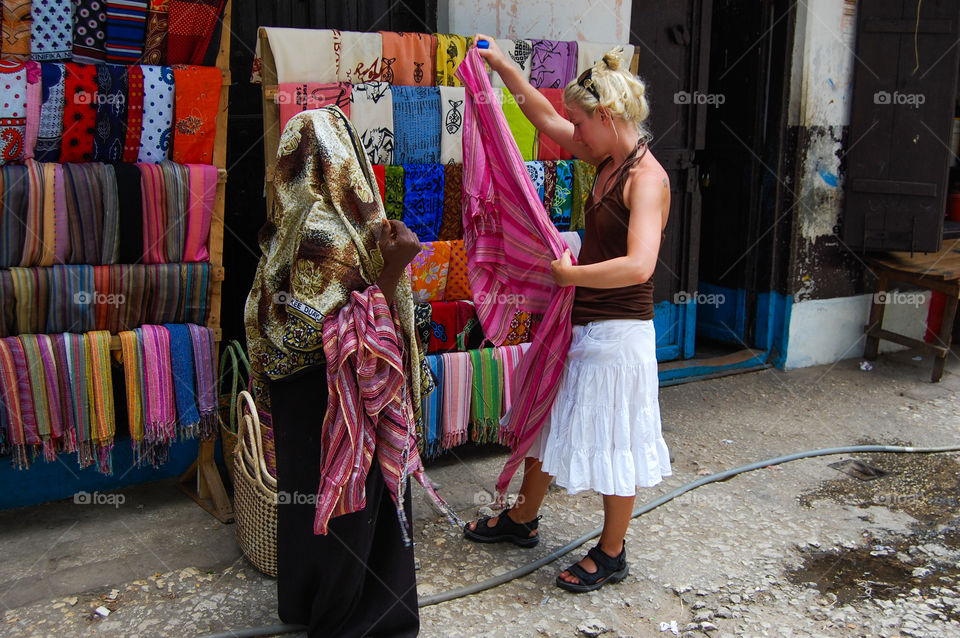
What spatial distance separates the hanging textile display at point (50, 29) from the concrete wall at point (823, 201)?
446 cm

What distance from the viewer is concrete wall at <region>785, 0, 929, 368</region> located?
5.60 meters

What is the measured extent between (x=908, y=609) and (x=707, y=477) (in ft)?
3.89

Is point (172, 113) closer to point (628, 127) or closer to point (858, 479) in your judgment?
point (628, 127)

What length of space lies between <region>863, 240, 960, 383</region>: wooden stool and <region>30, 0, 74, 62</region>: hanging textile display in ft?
17.1

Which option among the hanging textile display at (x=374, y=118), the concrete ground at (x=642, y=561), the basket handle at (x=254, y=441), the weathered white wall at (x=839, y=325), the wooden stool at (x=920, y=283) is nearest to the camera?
the concrete ground at (x=642, y=561)

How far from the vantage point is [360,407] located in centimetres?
248

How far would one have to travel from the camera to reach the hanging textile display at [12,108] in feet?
9.86

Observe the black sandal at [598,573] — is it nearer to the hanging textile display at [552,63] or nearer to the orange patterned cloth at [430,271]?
the orange patterned cloth at [430,271]

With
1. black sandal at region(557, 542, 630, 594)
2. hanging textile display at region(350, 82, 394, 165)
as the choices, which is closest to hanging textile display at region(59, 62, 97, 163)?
hanging textile display at region(350, 82, 394, 165)

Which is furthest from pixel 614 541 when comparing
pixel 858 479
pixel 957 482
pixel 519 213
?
pixel 957 482

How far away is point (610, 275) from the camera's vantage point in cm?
276

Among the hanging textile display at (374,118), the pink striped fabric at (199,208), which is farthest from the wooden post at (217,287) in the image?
the hanging textile display at (374,118)

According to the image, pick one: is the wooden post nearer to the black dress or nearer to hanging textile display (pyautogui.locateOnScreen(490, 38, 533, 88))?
the black dress

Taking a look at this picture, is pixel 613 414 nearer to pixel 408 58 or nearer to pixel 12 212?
pixel 408 58
